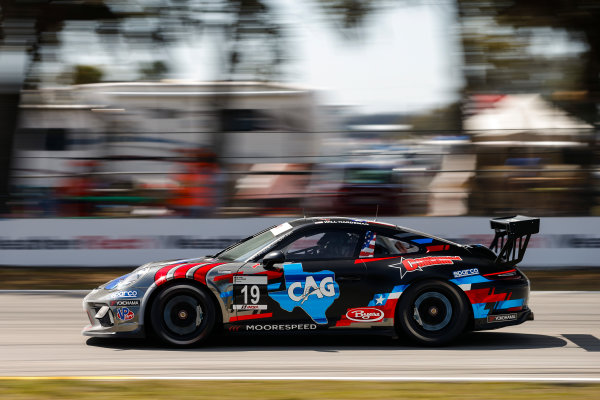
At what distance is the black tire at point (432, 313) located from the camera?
701cm

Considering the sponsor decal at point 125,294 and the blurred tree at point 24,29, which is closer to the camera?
the sponsor decal at point 125,294

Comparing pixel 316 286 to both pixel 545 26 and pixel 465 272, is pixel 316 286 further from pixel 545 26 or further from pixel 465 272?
pixel 545 26

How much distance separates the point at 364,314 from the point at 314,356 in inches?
23.4

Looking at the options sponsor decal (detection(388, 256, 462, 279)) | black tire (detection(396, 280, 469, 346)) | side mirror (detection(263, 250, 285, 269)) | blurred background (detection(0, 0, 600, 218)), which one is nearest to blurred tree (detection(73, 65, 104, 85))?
blurred background (detection(0, 0, 600, 218))

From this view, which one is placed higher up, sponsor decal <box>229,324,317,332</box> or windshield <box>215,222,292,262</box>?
windshield <box>215,222,292,262</box>

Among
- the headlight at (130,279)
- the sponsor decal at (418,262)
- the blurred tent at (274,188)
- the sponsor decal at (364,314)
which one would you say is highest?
the blurred tent at (274,188)

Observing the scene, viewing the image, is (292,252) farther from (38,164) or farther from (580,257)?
(38,164)

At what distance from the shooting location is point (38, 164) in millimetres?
15547

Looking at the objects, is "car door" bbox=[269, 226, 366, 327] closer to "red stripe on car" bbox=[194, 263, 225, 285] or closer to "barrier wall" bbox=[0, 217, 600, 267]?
"red stripe on car" bbox=[194, 263, 225, 285]

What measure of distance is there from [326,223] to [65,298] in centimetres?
486

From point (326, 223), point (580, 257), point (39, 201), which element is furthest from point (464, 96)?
point (326, 223)

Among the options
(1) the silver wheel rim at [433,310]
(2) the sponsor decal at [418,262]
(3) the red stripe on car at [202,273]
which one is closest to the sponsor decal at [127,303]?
(3) the red stripe on car at [202,273]

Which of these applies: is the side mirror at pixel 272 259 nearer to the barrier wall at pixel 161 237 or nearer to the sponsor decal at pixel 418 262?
the sponsor decal at pixel 418 262

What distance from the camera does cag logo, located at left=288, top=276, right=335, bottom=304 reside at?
6.89m
